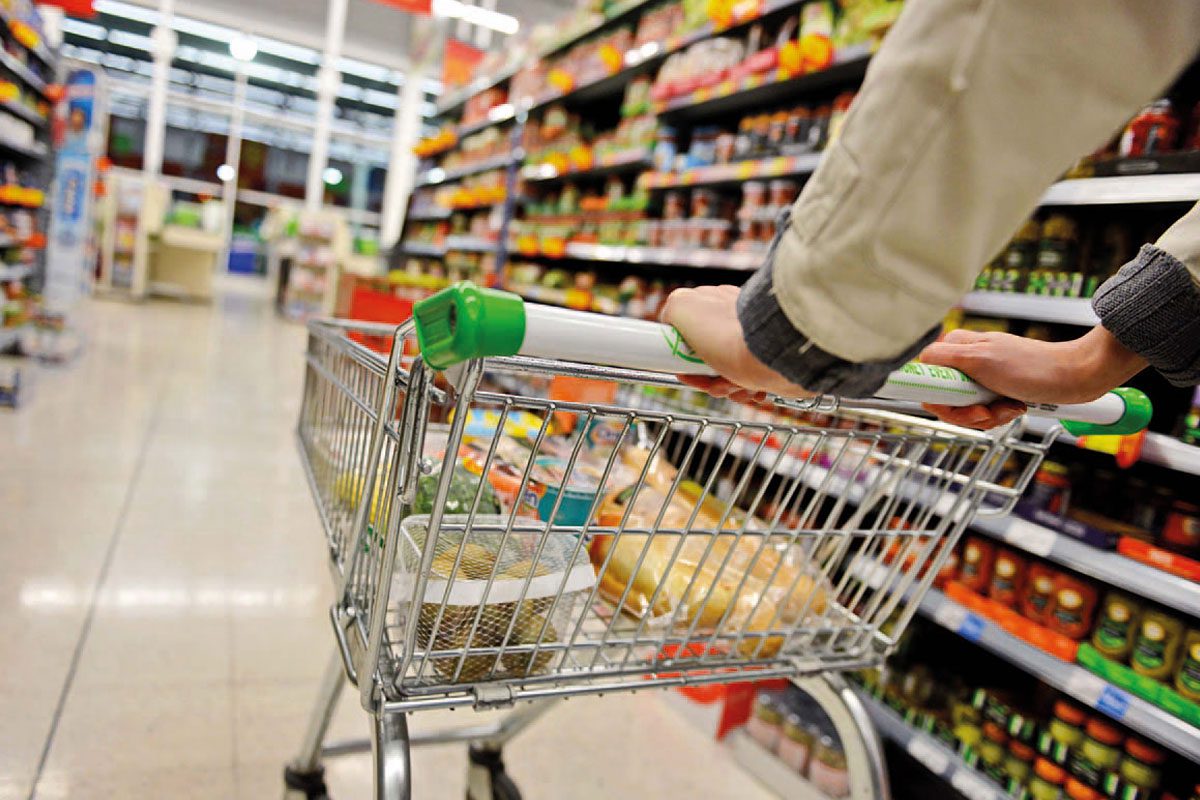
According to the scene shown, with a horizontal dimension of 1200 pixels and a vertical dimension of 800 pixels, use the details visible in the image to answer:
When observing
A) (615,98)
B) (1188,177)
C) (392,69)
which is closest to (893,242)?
(1188,177)

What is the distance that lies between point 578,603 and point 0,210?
241 inches

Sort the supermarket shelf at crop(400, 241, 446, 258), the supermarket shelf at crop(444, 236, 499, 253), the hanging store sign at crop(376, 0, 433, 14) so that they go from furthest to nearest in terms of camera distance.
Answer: the hanging store sign at crop(376, 0, 433, 14), the supermarket shelf at crop(400, 241, 446, 258), the supermarket shelf at crop(444, 236, 499, 253)

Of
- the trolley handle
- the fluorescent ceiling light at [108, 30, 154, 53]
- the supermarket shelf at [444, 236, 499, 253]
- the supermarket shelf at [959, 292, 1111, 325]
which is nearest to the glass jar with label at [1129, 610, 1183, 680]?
the supermarket shelf at [959, 292, 1111, 325]

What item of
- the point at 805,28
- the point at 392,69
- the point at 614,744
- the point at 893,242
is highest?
the point at 392,69

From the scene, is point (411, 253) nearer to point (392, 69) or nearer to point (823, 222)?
point (392, 69)

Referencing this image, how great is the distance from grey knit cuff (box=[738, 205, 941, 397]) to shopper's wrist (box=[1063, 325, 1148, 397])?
1.20 ft

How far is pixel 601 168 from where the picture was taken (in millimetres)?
3889

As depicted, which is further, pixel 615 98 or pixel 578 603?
pixel 615 98

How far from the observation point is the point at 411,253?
Result: 7613mm

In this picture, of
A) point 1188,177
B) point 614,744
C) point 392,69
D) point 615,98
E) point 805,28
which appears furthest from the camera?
point 392,69

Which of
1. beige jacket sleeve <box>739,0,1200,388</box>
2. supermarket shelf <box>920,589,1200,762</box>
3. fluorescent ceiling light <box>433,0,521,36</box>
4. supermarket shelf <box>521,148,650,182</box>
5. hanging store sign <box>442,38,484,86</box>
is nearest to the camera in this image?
beige jacket sleeve <box>739,0,1200,388</box>

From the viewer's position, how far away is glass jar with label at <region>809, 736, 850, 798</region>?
1.76 metres

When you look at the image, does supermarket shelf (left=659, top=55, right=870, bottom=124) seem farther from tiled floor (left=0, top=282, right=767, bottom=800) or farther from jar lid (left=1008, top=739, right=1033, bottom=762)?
tiled floor (left=0, top=282, right=767, bottom=800)

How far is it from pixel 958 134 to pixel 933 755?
5.43 ft
